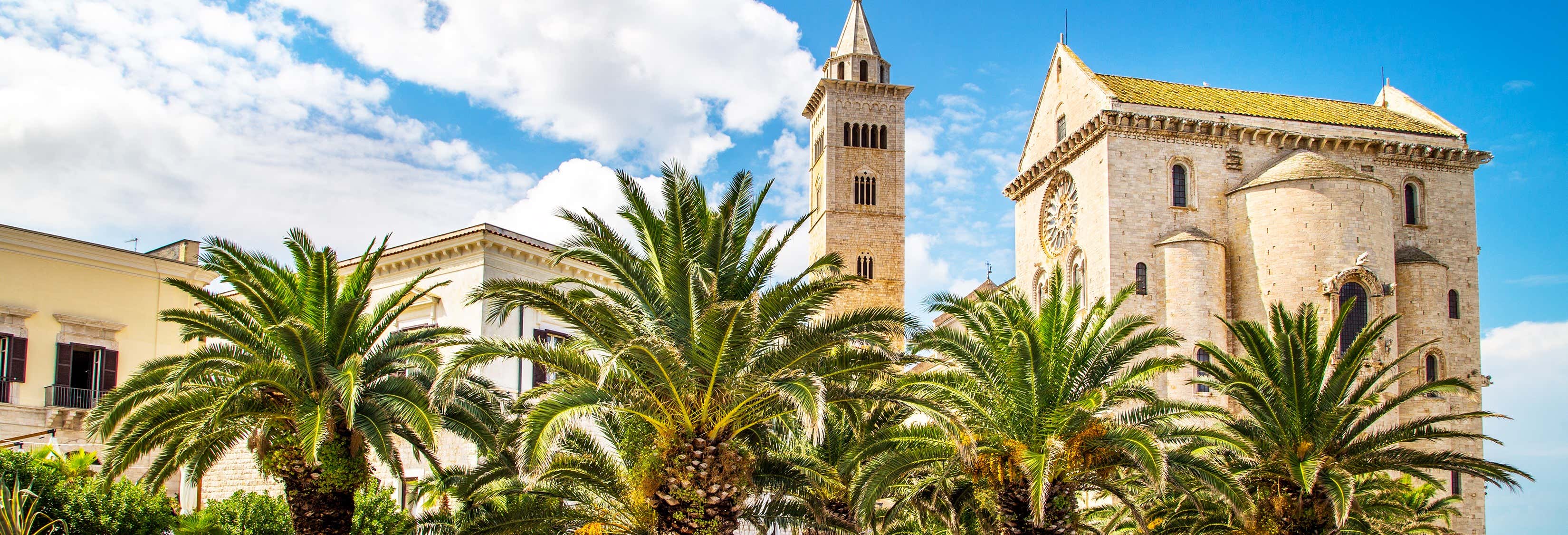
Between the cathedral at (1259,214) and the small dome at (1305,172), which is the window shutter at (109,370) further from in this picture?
the small dome at (1305,172)

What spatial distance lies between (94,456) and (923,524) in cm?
1509

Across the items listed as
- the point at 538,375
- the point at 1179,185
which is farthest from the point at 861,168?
the point at 538,375

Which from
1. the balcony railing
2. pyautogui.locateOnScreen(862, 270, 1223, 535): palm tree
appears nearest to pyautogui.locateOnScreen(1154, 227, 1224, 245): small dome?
pyautogui.locateOnScreen(862, 270, 1223, 535): palm tree

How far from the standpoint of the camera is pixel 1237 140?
36000 mm

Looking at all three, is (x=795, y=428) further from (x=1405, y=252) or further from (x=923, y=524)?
(x=1405, y=252)

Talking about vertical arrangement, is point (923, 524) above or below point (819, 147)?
below

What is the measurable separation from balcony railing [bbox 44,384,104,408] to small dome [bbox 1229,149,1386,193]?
30.5 meters

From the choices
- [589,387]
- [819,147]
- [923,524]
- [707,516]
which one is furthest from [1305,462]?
[819,147]

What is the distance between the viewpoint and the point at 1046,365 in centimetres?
1748

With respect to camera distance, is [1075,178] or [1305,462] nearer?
[1305,462]

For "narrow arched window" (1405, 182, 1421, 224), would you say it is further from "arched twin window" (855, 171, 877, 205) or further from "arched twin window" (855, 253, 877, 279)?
"arched twin window" (855, 171, 877, 205)

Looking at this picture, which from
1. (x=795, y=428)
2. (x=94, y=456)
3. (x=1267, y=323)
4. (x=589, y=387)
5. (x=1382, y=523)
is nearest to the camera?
(x=589, y=387)

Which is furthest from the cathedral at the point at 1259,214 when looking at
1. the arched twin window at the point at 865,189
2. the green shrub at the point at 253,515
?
the green shrub at the point at 253,515

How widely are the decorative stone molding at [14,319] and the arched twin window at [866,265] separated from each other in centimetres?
3594
